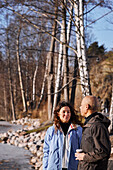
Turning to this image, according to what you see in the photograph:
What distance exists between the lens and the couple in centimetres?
236

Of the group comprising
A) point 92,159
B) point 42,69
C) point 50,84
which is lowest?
point 92,159

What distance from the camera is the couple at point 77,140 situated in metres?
2.36

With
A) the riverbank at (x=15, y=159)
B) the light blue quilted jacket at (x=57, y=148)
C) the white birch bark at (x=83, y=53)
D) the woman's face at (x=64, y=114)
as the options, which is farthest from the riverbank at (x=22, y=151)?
the white birch bark at (x=83, y=53)

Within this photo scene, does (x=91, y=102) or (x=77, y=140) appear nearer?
(x=91, y=102)

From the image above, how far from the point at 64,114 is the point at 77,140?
1.21ft

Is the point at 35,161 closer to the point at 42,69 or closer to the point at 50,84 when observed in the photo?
the point at 50,84

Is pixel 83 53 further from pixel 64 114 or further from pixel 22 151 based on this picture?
pixel 22 151

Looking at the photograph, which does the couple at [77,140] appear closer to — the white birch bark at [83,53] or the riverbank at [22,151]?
the riverbank at [22,151]

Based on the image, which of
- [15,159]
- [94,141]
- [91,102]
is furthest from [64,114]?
[15,159]

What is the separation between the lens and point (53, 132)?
120 inches

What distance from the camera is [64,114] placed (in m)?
3.16

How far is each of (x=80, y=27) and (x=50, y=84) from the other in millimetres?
7939

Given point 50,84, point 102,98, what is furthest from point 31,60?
point 50,84

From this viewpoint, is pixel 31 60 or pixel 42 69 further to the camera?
pixel 42 69
